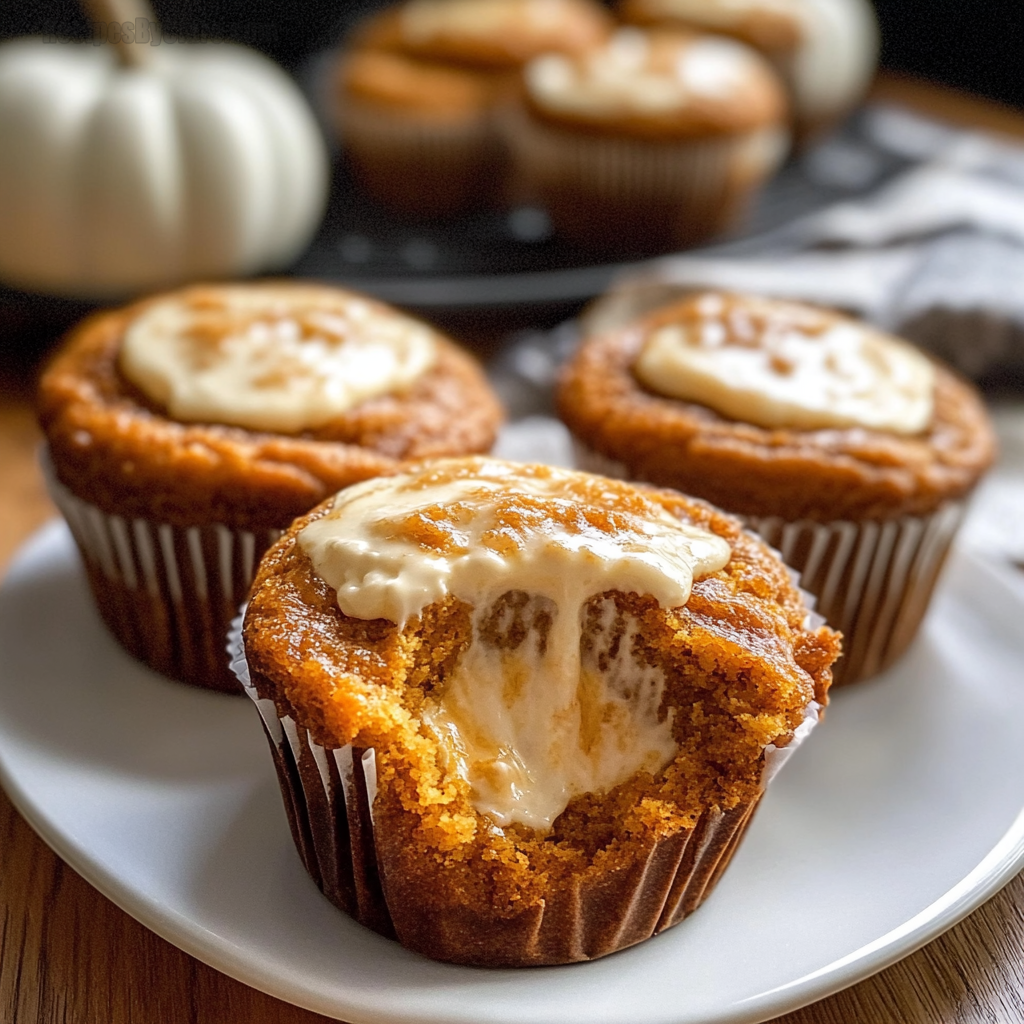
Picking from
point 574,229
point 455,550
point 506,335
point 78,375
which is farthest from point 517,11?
point 455,550

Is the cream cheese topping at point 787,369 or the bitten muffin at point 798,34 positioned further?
the bitten muffin at point 798,34

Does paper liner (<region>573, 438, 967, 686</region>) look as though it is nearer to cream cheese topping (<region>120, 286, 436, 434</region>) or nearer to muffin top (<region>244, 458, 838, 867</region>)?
cream cheese topping (<region>120, 286, 436, 434</region>)

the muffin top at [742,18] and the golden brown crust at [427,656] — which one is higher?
the golden brown crust at [427,656]

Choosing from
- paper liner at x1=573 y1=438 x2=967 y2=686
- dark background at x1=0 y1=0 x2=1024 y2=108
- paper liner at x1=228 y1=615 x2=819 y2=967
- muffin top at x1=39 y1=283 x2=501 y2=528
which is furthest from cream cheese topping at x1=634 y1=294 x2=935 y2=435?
dark background at x1=0 y1=0 x2=1024 y2=108

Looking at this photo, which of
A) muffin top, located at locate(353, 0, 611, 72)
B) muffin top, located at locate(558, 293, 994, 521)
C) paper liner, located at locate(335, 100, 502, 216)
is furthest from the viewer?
muffin top, located at locate(353, 0, 611, 72)

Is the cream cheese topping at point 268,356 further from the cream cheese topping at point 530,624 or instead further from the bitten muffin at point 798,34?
the bitten muffin at point 798,34

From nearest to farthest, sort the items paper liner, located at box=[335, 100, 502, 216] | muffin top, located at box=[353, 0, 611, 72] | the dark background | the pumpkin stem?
the pumpkin stem
paper liner, located at box=[335, 100, 502, 216]
muffin top, located at box=[353, 0, 611, 72]
the dark background

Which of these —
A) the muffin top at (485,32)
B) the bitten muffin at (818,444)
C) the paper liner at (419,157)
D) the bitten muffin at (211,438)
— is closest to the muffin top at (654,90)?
the muffin top at (485,32)
